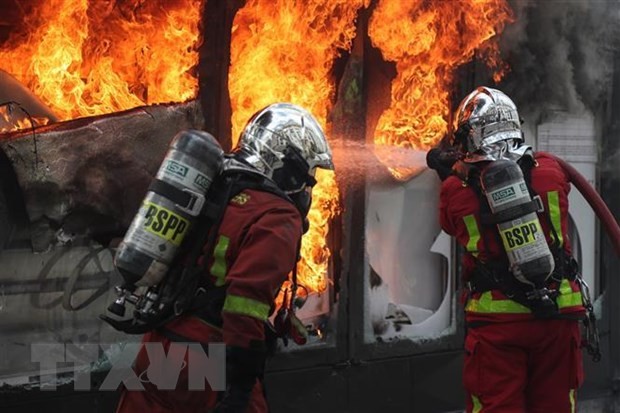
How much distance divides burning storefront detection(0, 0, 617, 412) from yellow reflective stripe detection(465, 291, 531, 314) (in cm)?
161

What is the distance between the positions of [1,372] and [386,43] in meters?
3.52

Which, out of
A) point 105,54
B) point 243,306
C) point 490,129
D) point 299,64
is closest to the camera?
point 243,306

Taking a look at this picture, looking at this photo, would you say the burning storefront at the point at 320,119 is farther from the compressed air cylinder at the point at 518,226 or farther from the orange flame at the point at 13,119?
the compressed air cylinder at the point at 518,226

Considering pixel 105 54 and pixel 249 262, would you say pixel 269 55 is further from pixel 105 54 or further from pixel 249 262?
pixel 249 262

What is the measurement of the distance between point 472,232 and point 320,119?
1796 mm

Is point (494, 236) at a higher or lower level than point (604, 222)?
lower

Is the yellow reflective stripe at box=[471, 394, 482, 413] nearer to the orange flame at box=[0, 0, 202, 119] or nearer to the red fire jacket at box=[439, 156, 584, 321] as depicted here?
the red fire jacket at box=[439, 156, 584, 321]

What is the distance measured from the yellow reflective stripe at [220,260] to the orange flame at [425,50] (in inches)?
114

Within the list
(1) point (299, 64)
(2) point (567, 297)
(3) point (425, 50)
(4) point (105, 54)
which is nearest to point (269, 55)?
(1) point (299, 64)

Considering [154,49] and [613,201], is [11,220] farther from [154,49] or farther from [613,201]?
[613,201]

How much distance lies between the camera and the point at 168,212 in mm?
3021

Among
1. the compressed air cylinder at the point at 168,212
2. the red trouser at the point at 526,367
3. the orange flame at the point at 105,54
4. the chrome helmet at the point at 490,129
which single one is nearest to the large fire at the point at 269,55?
the orange flame at the point at 105,54

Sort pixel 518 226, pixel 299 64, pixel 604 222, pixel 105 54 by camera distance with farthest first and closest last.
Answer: pixel 299 64, pixel 105 54, pixel 604 222, pixel 518 226

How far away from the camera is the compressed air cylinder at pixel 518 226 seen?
3822 millimetres
